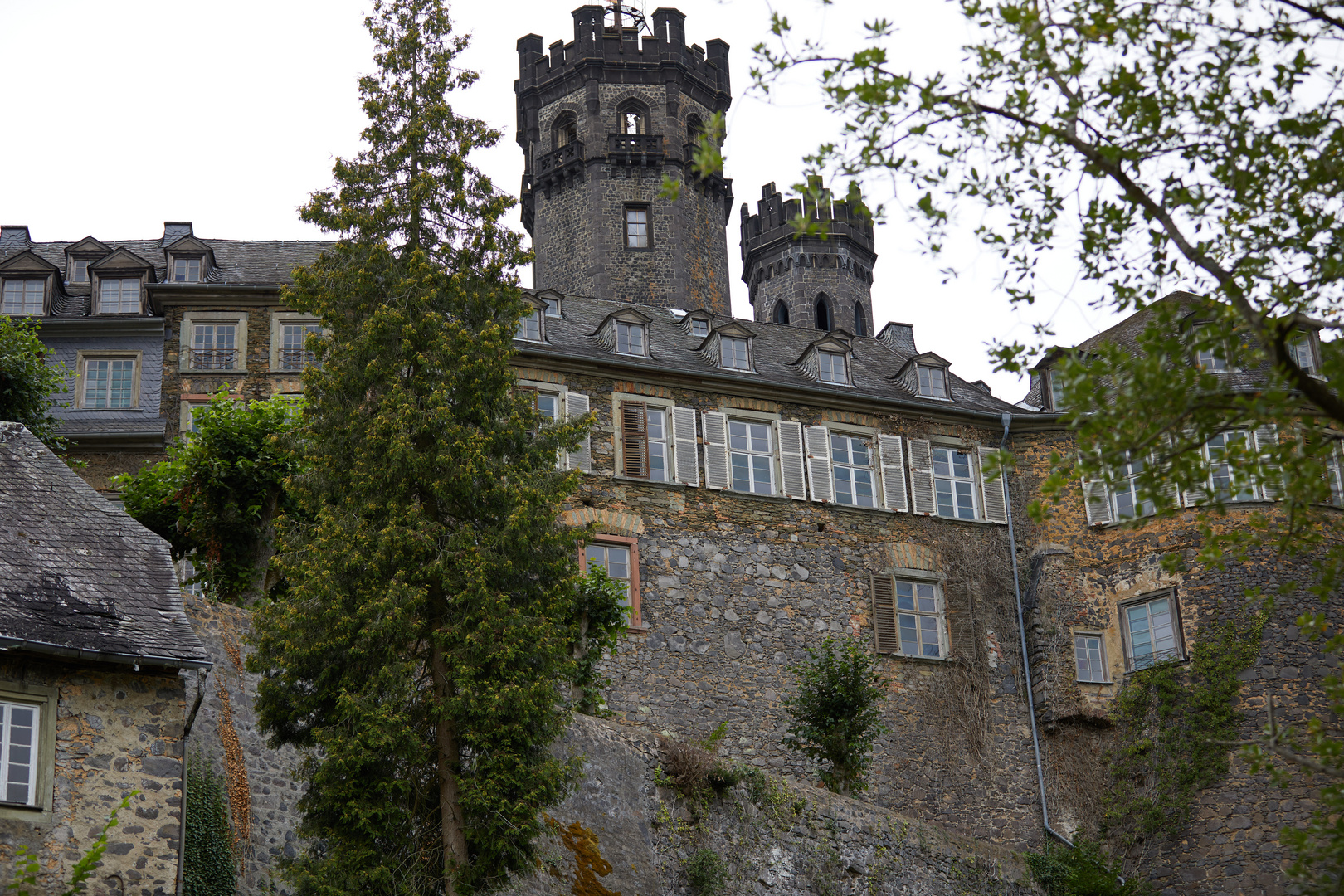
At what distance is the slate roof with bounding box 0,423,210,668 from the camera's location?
1382cm

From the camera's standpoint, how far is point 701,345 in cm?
2975

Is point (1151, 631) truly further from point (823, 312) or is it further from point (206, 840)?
point (823, 312)

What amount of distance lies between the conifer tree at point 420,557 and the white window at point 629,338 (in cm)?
1012

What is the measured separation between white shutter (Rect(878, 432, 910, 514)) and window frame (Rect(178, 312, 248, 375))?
413 inches

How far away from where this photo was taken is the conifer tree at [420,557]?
14.7 metres

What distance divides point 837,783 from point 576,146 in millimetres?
22540

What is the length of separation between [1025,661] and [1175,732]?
2.75 m

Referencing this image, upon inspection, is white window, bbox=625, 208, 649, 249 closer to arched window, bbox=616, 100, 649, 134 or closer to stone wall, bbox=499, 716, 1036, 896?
arched window, bbox=616, 100, 649, 134

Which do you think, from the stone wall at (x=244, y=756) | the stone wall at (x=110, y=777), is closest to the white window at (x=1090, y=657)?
the stone wall at (x=244, y=756)

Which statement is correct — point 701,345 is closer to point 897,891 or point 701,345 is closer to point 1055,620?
point 1055,620

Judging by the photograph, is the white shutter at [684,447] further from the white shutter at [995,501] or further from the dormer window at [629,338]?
the white shutter at [995,501]

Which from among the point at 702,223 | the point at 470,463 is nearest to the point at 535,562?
the point at 470,463

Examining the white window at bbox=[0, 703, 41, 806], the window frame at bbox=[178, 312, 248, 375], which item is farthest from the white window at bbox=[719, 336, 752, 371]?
the white window at bbox=[0, 703, 41, 806]

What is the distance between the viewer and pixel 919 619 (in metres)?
27.7
